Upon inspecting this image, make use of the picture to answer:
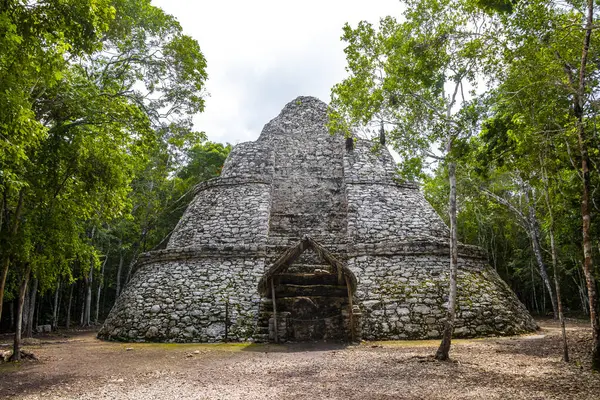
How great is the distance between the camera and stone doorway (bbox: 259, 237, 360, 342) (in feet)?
30.2

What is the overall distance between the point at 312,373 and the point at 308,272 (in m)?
4.35

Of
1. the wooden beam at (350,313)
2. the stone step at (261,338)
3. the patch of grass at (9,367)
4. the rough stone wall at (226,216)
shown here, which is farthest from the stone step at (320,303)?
the patch of grass at (9,367)

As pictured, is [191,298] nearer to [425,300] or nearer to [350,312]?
[350,312]

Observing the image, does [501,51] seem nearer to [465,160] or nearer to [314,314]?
[465,160]

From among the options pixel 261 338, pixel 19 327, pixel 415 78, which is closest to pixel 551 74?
pixel 415 78

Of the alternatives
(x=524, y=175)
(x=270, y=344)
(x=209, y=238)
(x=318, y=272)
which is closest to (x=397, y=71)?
(x=524, y=175)

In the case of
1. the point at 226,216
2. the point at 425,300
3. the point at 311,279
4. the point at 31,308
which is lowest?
the point at 31,308

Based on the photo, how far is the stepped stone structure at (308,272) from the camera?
31.1ft

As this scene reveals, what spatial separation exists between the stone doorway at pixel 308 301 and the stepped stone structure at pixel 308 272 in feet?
0.08

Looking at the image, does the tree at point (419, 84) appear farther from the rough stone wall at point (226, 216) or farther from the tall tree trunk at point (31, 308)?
the tall tree trunk at point (31, 308)

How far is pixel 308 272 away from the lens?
33.4ft

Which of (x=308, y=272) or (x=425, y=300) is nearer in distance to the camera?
(x=425, y=300)

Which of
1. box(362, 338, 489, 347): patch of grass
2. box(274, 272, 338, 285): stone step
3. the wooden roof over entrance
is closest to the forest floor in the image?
box(362, 338, 489, 347): patch of grass

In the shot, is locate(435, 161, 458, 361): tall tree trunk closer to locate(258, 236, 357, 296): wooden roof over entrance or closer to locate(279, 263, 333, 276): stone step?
locate(258, 236, 357, 296): wooden roof over entrance
